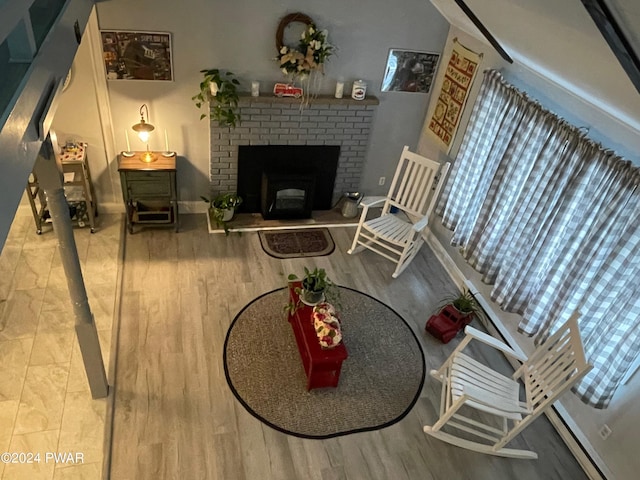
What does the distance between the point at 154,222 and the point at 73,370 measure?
1.59m

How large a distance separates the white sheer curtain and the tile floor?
9.33ft

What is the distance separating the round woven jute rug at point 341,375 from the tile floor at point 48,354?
3.01 feet

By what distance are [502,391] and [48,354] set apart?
2.96 meters

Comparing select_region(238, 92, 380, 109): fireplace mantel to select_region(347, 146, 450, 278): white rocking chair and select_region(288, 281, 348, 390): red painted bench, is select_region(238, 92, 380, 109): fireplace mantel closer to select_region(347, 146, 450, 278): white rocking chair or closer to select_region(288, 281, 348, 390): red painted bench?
select_region(347, 146, 450, 278): white rocking chair

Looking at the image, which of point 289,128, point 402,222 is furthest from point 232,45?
point 402,222

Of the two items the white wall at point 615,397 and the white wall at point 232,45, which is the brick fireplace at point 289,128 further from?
the white wall at point 615,397

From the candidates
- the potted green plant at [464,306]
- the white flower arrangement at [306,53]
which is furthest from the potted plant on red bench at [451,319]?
the white flower arrangement at [306,53]

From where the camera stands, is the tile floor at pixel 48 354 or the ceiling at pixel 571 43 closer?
the ceiling at pixel 571 43

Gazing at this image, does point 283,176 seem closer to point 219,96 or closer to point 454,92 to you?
point 219,96

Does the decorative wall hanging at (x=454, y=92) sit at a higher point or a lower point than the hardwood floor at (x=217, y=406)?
higher

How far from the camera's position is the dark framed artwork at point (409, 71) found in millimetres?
4406

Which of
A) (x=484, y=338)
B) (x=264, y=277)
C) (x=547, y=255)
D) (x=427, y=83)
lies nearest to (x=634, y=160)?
(x=547, y=255)

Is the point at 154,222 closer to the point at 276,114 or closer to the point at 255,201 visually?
the point at 255,201

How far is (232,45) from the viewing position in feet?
13.2
